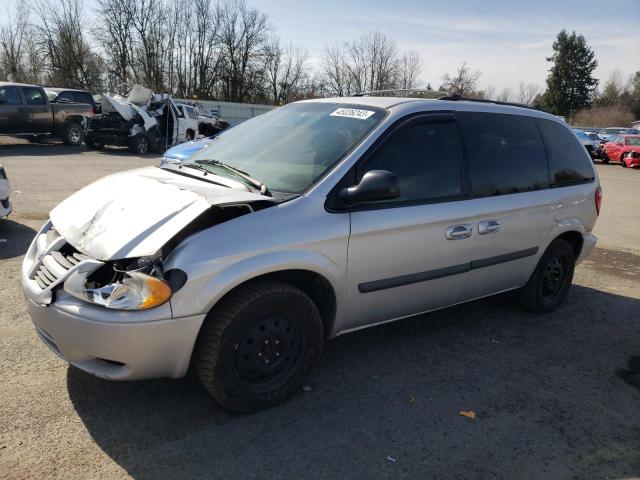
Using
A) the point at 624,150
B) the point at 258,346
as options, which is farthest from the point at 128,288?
the point at 624,150

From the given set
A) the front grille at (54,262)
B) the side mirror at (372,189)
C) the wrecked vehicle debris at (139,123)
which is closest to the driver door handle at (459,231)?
the side mirror at (372,189)

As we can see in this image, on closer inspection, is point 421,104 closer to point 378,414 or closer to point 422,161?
point 422,161

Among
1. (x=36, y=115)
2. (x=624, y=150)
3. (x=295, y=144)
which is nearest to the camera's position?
(x=295, y=144)

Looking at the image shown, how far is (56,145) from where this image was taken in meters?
19.3

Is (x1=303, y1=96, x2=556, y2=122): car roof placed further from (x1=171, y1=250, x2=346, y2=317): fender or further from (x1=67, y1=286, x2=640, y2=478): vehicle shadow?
(x1=67, y1=286, x2=640, y2=478): vehicle shadow

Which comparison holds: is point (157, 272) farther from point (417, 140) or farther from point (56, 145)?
point (56, 145)

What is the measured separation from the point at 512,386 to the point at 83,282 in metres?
2.76

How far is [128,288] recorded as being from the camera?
247 cm

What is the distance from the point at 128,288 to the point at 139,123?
1787 cm

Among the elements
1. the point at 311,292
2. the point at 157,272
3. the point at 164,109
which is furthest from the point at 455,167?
the point at 164,109

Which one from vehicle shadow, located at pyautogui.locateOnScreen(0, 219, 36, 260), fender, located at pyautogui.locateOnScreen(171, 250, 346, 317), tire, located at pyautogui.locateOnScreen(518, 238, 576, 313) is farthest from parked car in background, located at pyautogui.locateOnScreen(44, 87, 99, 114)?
fender, located at pyautogui.locateOnScreen(171, 250, 346, 317)

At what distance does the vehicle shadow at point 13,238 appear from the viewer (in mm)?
5633

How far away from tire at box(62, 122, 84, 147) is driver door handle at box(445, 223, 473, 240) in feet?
60.7

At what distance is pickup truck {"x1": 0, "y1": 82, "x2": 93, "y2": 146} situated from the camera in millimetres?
16203
